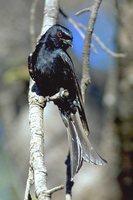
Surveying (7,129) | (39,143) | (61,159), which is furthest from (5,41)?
(39,143)

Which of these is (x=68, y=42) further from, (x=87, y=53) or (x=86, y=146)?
(x=86, y=146)

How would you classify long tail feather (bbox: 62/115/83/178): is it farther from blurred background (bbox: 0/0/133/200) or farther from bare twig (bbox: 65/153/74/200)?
blurred background (bbox: 0/0/133/200)

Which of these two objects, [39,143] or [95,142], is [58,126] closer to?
[95,142]

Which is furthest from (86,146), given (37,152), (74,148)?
(37,152)

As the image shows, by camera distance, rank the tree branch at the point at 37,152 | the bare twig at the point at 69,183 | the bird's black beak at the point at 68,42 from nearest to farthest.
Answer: the tree branch at the point at 37,152, the bare twig at the point at 69,183, the bird's black beak at the point at 68,42

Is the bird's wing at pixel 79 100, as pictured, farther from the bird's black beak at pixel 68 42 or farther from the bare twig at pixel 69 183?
the bare twig at pixel 69 183

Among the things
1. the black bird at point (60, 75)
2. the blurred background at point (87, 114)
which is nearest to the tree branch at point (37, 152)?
the black bird at point (60, 75)

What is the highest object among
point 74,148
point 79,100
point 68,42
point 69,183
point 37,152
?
point 68,42
